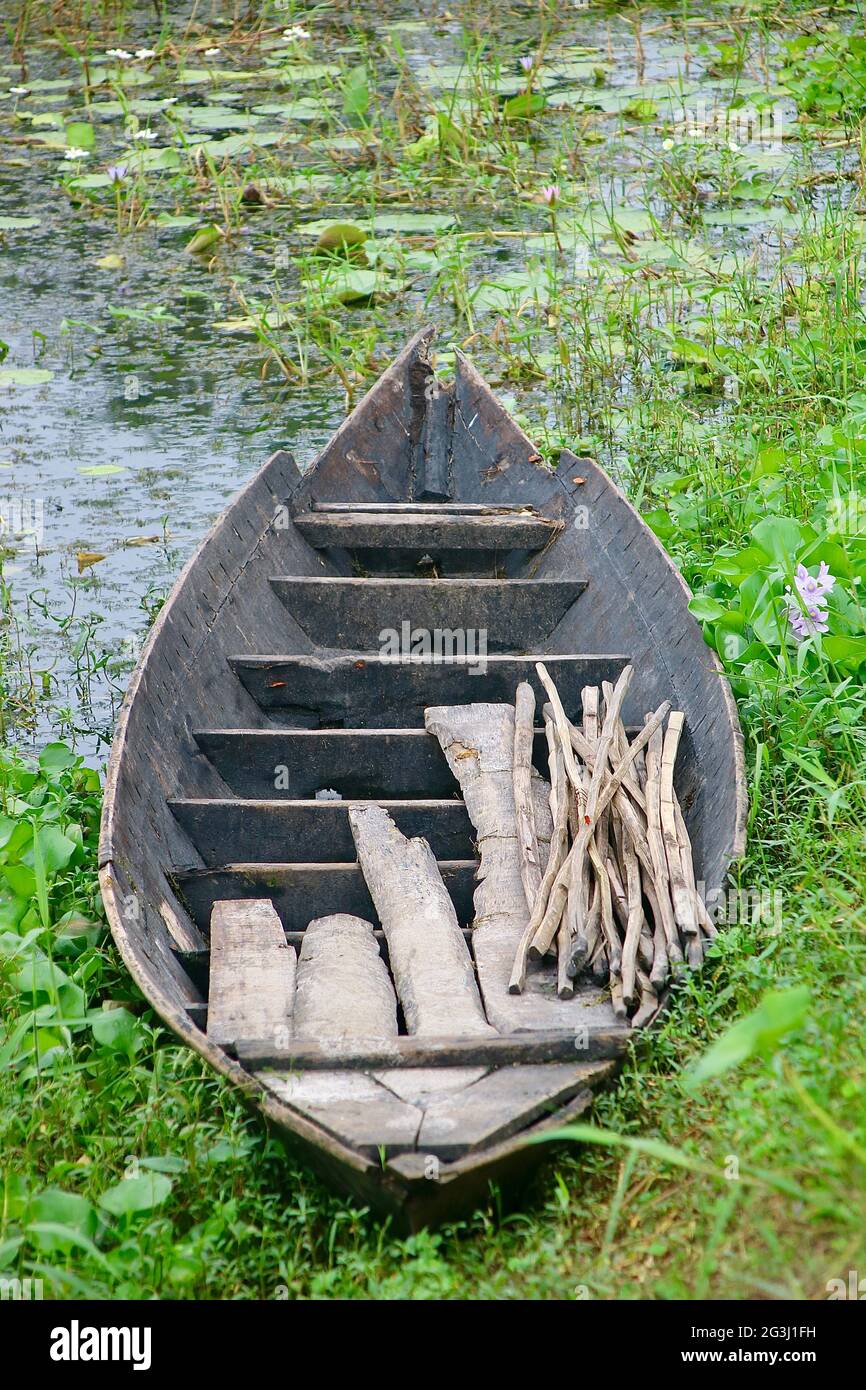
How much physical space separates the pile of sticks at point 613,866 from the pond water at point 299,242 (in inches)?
65.8

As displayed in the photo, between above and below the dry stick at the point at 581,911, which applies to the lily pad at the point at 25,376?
above

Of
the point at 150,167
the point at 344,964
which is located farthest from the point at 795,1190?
the point at 150,167

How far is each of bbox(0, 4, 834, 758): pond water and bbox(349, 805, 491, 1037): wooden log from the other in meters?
1.40

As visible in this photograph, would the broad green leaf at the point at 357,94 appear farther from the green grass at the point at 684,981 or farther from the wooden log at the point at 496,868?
the wooden log at the point at 496,868

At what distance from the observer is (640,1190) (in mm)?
2268

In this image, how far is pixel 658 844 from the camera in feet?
9.50

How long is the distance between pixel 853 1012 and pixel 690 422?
3.46 meters

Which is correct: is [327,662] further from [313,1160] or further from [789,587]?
[313,1160]

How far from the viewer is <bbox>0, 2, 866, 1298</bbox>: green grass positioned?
210cm

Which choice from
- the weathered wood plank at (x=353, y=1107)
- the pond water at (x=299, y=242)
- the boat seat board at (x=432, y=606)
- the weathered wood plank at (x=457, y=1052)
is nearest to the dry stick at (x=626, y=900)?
the weathered wood plank at (x=457, y=1052)

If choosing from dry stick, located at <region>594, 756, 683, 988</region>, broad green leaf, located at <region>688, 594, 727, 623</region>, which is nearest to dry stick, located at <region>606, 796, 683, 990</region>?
dry stick, located at <region>594, 756, 683, 988</region>

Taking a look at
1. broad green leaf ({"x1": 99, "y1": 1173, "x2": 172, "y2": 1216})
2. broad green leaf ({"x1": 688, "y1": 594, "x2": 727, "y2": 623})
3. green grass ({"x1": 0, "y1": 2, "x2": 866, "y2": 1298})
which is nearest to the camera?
green grass ({"x1": 0, "y1": 2, "x2": 866, "y2": 1298})

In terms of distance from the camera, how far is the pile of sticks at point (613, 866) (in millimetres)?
2672

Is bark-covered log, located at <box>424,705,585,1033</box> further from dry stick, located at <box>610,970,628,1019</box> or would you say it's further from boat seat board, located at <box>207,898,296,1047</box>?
boat seat board, located at <box>207,898,296,1047</box>
